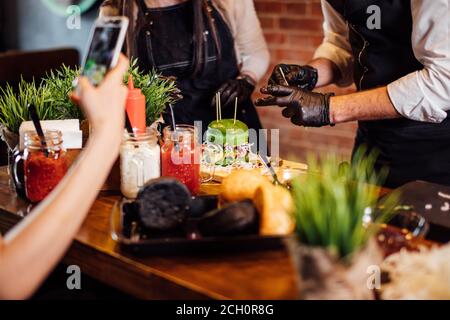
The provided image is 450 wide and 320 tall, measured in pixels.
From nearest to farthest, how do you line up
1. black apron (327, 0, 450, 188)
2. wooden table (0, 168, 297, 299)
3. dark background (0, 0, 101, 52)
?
wooden table (0, 168, 297, 299), black apron (327, 0, 450, 188), dark background (0, 0, 101, 52)

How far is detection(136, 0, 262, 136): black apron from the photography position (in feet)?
10.3

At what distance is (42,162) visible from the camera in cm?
185

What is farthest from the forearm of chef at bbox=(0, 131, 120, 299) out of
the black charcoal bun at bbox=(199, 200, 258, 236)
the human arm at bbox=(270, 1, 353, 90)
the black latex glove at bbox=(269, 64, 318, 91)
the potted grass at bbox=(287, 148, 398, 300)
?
the human arm at bbox=(270, 1, 353, 90)

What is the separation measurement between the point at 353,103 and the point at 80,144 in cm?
99

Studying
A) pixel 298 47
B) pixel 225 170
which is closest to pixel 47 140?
pixel 225 170

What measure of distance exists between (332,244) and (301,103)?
1.20m

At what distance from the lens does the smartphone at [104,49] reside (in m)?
1.49

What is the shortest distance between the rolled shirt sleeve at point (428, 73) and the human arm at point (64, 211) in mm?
1200

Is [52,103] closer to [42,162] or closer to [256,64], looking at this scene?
[42,162]

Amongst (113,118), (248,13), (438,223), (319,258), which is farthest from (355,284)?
(248,13)

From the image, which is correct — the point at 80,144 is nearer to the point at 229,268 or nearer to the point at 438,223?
the point at 229,268

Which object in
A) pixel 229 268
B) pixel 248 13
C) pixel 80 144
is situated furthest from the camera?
pixel 248 13

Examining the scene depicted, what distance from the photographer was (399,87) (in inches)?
90.8

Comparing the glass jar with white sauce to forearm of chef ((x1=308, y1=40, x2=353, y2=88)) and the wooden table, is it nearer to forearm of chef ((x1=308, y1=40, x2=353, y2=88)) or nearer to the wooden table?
the wooden table
